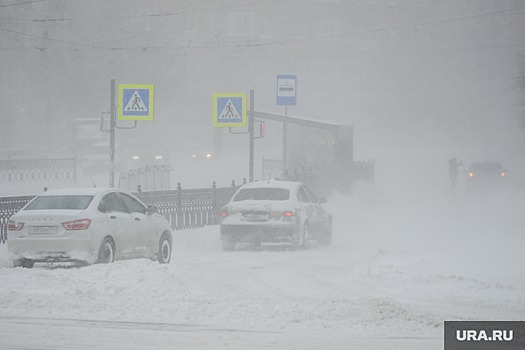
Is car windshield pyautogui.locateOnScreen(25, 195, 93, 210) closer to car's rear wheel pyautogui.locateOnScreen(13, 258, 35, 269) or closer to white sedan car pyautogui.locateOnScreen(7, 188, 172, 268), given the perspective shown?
white sedan car pyautogui.locateOnScreen(7, 188, 172, 268)

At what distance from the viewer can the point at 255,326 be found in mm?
9828

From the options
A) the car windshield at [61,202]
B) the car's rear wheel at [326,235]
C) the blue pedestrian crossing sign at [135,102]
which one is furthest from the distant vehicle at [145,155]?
the car windshield at [61,202]

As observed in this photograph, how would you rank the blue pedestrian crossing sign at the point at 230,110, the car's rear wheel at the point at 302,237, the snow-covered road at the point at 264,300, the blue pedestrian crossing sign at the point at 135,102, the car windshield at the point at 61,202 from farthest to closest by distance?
the blue pedestrian crossing sign at the point at 230,110 → the blue pedestrian crossing sign at the point at 135,102 → the car's rear wheel at the point at 302,237 → the car windshield at the point at 61,202 → the snow-covered road at the point at 264,300

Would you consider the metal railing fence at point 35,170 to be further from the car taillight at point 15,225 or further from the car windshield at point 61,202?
the car taillight at point 15,225

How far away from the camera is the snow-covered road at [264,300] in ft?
30.1

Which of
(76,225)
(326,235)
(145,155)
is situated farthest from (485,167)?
(76,225)

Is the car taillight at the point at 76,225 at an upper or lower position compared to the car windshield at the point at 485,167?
lower

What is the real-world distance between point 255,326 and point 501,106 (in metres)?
79.3

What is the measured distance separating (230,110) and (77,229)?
51.1ft

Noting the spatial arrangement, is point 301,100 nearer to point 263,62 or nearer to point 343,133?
point 263,62

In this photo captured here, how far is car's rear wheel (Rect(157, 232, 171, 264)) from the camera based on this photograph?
55.9 ft

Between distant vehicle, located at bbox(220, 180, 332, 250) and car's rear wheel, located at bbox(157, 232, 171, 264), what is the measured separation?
9.91ft

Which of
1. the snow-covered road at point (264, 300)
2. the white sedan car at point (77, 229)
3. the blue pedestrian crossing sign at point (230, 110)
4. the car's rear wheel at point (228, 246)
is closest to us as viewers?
the snow-covered road at point (264, 300)

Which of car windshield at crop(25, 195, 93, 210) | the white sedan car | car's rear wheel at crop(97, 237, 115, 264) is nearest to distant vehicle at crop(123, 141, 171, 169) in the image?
the white sedan car
